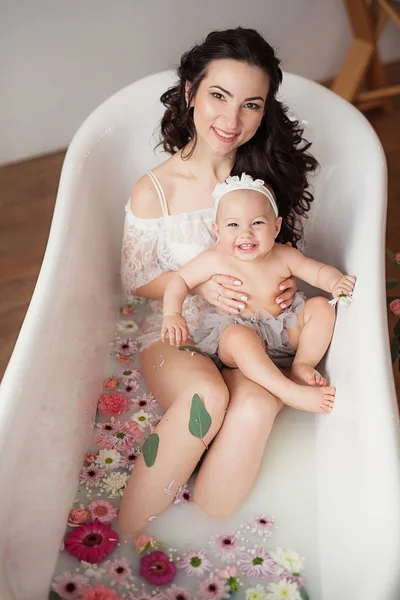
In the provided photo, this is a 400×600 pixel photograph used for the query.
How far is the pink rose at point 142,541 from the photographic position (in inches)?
60.3

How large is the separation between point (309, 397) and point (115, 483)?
0.46 m

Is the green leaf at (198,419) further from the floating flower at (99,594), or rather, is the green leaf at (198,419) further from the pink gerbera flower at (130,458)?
the floating flower at (99,594)

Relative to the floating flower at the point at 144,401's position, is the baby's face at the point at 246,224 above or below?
above

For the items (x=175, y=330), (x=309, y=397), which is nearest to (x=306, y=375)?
(x=309, y=397)

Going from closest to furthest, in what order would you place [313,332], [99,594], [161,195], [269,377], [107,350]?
1. [99,594]
2. [269,377]
3. [313,332]
4. [161,195]
5. [107,350]

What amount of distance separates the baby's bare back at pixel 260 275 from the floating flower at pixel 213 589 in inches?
24.6

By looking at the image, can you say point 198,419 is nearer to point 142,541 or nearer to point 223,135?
point 142,541

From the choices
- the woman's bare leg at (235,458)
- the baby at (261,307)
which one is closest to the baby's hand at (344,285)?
the baby at (261,307)

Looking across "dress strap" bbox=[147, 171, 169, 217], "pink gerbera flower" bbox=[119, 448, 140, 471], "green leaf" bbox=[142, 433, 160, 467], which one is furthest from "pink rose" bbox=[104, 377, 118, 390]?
"dress strap" bbox=[147, 171, 169, 217]

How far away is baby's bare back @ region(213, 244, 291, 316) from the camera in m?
1.78

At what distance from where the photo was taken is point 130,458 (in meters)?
1.71

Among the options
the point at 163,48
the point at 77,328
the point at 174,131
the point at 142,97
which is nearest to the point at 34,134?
the point at 163,48

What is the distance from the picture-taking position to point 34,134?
10.2 ft

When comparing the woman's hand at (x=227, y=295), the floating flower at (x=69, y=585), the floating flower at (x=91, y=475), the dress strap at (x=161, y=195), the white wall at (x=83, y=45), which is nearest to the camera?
the floating flower at (x=69, y=585)
